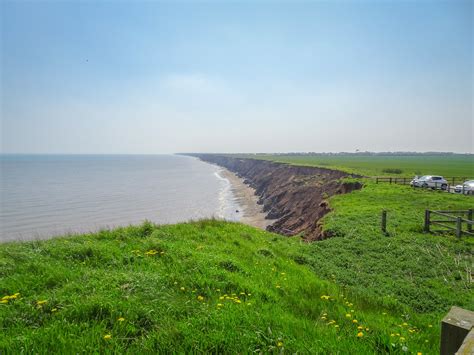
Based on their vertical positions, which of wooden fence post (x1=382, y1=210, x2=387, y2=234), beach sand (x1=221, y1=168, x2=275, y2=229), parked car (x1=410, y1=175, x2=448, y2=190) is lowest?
beach sand (x1=221, y1=168, x2=275, y2=229)

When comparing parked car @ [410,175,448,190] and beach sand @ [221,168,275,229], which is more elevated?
parked car @ [410,175,448,190]

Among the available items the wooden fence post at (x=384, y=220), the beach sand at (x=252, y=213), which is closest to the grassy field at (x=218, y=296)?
the wooden fence post at (x=384, y=220)

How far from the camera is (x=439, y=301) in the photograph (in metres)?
8.23

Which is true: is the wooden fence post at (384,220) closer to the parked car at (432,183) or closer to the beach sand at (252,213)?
the beach sand at (252,213)

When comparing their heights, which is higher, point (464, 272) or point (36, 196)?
point (464, 272)

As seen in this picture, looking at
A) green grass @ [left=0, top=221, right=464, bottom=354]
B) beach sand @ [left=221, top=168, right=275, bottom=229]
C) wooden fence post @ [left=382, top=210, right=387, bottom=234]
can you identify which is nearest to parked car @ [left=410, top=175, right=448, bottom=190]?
beach sand @ [left=221, top=168, right=275, bottom=229]

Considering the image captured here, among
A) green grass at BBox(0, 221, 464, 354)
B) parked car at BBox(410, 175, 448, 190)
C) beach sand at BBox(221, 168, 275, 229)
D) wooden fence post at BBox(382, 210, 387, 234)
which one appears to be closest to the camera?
green grass at BBox(0, 221, 464, 354)

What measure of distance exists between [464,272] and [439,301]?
10.0 ft

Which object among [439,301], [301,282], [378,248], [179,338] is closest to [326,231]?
[378,248]

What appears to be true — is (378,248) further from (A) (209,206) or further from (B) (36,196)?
(B) (36,196)

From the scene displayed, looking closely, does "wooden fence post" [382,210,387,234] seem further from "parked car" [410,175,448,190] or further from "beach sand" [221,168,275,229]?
"parked car" [410,175,448,190]

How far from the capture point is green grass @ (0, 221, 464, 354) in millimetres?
3957

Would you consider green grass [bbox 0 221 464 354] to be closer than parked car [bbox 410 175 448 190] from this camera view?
Yes

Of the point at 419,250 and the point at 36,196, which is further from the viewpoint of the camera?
the point at 36,196
